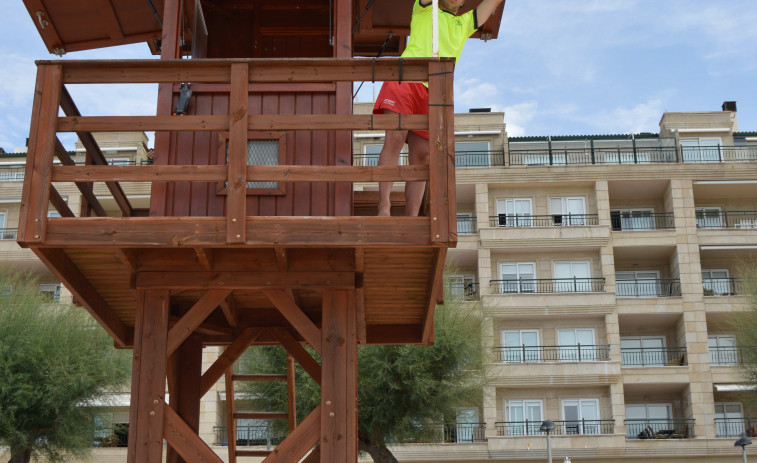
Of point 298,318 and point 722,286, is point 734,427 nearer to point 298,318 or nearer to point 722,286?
point 722,286

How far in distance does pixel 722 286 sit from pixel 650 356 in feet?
17.6

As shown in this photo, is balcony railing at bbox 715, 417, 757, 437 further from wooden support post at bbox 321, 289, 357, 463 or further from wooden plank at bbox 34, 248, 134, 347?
wooden support post at bbox 321, 289, 357, 463

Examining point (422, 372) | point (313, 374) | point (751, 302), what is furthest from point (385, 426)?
point (313, 374)

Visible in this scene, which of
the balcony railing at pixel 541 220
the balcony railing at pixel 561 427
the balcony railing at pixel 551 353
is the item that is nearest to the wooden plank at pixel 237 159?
the balcony railing at pixel 561 427

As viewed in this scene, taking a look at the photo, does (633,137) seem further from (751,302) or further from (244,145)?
(244,145)

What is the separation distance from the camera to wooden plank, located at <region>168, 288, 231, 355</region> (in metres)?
8.62

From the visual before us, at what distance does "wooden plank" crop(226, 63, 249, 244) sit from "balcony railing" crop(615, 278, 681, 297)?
42.6 meters

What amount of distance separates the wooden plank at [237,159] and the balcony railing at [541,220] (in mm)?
41576

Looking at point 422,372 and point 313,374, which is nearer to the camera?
point 313,374

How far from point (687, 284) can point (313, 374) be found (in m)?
39.9

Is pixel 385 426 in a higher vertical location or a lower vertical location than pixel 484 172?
lower

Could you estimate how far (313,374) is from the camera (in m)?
10.6

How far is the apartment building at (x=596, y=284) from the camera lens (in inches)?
1781

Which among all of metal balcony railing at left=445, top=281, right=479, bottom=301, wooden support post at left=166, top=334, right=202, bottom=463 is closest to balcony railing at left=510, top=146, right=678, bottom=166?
metal balcony railing at left=445, top=281, right=479, bottom=301
